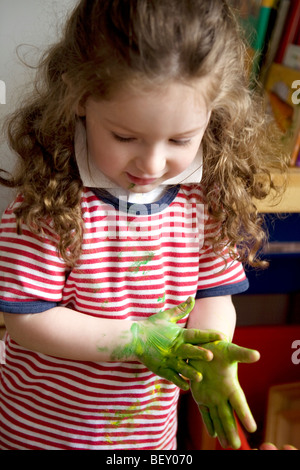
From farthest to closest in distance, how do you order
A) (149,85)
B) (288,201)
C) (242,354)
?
(288,201) < (242,354) < (149,85)

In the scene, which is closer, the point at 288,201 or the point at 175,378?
the point at 175,378

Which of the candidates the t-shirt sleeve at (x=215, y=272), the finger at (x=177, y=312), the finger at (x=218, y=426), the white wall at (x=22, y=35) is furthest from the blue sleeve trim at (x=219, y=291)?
the white wall at (x=22, y=35)

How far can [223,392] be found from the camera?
2.69 ft

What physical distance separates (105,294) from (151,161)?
0.25 meters

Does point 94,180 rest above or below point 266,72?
below

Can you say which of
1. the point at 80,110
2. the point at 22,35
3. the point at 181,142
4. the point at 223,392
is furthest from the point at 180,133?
the point at 22,35

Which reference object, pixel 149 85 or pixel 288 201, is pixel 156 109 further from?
pixel 288 201

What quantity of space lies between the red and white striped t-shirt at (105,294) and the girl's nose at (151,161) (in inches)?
4.5

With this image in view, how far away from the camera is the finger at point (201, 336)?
2.74ft

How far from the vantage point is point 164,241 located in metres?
0.90

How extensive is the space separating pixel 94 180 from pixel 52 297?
0.20 m

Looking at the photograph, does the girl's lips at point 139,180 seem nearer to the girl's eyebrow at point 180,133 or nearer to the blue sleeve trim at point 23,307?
the girl's eyebrow at point 180,133
